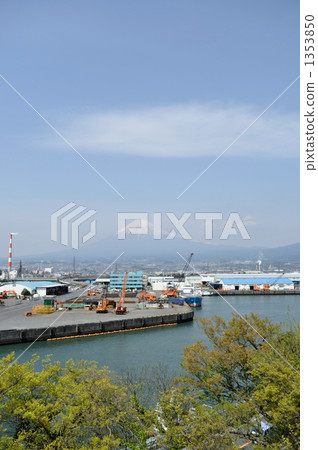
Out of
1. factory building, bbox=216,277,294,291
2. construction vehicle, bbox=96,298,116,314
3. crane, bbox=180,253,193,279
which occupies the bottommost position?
factory building, bbox=216,277,294,291

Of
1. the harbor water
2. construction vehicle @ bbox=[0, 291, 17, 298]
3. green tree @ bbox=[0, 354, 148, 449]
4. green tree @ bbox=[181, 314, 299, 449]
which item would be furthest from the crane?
green tree @ bbox=[0, 354, 148, 449]

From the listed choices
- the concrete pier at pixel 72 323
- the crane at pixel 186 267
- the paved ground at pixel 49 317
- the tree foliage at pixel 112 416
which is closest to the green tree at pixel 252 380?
the tree foliage at pixel 112 416

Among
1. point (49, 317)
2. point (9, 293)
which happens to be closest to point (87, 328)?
point (49, 317)

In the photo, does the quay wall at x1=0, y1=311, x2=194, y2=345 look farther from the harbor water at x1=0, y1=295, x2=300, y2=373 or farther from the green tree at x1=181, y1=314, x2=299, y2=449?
the green tree at x1=181, y1=314, x2=299, y2=449

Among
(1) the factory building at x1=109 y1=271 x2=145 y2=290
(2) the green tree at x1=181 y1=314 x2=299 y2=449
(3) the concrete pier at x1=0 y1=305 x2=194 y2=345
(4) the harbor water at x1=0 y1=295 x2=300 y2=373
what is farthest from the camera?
(1) the factory building at x1=109 y1=271 x2=145 y2=290

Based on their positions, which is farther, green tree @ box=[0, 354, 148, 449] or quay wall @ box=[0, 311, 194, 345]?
quay wall @ box=[0, 311, 194, 345]

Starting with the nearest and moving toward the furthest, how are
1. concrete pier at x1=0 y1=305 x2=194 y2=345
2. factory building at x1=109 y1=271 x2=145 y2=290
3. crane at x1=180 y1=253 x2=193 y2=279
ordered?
concrete pier at x1=0 y1=305 x2=194 y2=345 < crane at x1=180 y1=253 x2=193 y2=279 < factory building at x1=109 y1=271 x2=145 y2=290

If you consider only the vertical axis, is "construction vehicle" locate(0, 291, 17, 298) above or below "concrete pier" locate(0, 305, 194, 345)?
below

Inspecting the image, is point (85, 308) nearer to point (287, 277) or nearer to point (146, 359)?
point (146, 359)

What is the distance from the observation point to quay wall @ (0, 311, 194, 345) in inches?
452

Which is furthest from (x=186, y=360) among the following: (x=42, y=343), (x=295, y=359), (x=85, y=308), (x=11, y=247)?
(x=11, y=247)
